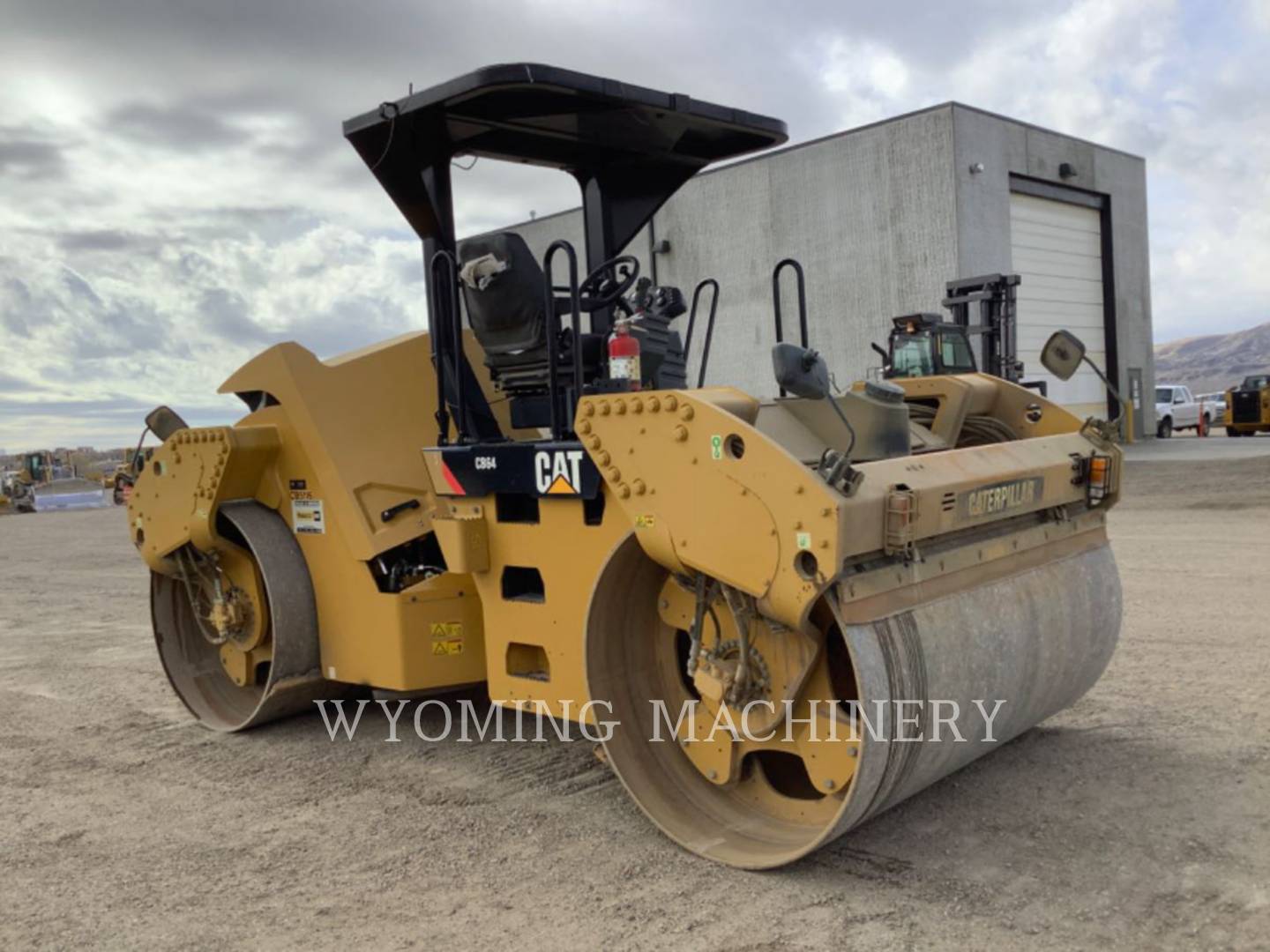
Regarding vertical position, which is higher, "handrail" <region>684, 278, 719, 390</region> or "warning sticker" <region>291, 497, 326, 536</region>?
"handrail" <region>684, 278, 719, 390</region>

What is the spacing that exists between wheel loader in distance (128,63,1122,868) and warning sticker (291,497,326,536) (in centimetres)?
1

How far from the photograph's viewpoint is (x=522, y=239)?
165 inches

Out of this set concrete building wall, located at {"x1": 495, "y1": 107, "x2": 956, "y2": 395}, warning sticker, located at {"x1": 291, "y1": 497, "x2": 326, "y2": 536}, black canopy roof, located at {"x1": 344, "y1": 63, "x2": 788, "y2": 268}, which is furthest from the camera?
concrete building wall, located at {"x1": 495, "y1": 107, "x2": 956, "y2": 395}

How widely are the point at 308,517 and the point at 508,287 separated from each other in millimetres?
1452

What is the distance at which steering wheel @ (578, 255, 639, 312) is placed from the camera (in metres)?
4.52

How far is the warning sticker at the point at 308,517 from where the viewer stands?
4.89 meters

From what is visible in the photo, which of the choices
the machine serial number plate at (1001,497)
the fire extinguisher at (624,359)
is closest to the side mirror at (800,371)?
the machine serial number plate at (1001,497)

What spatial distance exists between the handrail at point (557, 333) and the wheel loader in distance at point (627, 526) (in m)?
0.03

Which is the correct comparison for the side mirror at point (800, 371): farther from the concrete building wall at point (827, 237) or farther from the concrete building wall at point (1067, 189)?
the concrete building wall at point (1067, 189)

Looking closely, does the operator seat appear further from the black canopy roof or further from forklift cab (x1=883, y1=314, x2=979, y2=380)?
forklift cab (x1=883, y1=314, x2=979, y2=380)

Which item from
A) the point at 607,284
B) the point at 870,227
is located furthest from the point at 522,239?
the point at 870,227

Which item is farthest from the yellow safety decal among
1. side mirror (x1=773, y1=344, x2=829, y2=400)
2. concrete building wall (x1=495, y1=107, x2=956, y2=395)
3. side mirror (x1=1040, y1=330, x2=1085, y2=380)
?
concrete building wall (x1=495, y1=107, x2=956, y2=395)

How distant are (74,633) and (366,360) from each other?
188 inches

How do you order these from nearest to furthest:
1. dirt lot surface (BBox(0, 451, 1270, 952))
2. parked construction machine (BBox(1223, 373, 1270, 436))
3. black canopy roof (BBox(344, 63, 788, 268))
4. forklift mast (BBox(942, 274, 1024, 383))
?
dirt lot surface (BBox(0, 451, 1270, 952)) < black canopy roof (BBox(344, 63, 788, 268)) < forklift mast (BBox(942, 274, 1024, 383)) < parked construction machine (BBox(1223, 373, 1270, 436))
